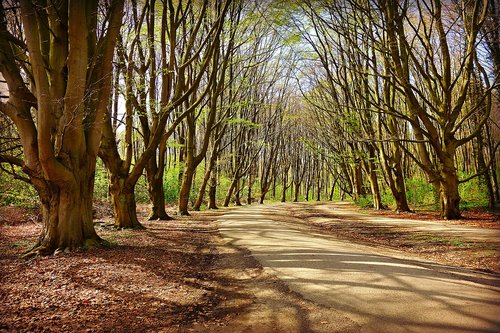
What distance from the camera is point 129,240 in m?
8.45

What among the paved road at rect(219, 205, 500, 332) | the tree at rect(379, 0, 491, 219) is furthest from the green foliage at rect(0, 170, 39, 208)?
the tree at rect(379, 0, 491, 219)

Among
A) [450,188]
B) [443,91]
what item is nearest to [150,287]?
[450,188]

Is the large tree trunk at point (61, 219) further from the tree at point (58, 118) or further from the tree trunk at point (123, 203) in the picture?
the tree trunk at point (123, 203)

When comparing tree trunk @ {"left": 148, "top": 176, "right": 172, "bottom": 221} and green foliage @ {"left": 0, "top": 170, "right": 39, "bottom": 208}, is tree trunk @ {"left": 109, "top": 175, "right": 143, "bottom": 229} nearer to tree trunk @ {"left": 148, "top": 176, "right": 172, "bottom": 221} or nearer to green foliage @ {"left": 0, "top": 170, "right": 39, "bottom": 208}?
tree trunk @ {"left": 148, "top": 176, "right": 172, "bottom": 221}

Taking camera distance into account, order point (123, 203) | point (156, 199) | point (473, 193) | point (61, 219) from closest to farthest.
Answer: point (61, 219) → point (123, 203) → point (156, 199) → point (473, 193)

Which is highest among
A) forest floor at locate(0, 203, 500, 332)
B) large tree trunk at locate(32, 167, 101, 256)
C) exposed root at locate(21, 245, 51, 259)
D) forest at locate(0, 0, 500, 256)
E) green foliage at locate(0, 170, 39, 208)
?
forest at locate(0, 0, 500, 256)

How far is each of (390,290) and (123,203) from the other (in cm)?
863

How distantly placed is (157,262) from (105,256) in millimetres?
998

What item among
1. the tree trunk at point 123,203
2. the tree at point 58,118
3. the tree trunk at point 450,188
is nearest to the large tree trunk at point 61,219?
the tree at point 58,118

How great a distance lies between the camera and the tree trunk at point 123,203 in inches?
411

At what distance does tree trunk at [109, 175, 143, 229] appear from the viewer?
10.4 m

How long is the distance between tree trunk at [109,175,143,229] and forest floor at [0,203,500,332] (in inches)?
94.9

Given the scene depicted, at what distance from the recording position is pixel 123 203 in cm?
1064

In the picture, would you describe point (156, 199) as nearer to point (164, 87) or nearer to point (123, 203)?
point (123, 203)
